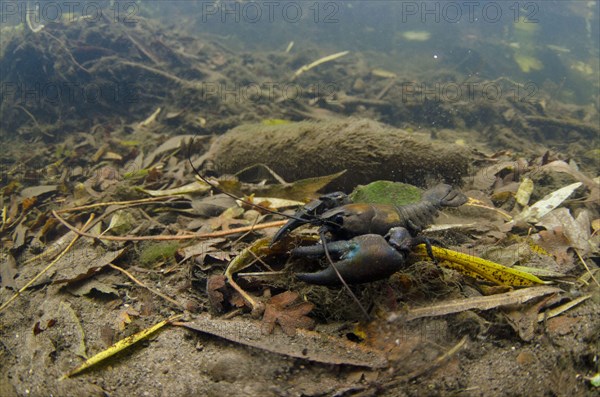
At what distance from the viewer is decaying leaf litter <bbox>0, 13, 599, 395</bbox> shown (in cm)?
206

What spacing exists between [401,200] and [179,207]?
2.52 m

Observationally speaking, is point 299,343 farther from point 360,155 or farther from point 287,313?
point 360,155

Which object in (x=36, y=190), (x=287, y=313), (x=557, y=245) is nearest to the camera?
(x=287, y=313)

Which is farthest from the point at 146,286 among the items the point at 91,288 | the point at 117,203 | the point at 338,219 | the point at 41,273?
the point at 338,219

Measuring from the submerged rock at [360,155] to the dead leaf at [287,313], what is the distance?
2.03 m

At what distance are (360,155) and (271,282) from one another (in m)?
2.07

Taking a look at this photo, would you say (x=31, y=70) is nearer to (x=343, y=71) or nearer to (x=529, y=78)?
(x=343, y=71)

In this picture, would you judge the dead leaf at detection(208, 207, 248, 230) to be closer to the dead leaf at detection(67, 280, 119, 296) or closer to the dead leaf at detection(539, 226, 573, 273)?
the dead leaf at detection(67, 280, 119, 296)

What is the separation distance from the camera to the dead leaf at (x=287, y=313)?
2.26 metres

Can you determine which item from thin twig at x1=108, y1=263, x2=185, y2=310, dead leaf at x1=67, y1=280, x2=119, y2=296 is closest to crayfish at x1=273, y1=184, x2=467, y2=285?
thin twig at x1=108, y1=263, x2=185, y2=310

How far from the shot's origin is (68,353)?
2332mm

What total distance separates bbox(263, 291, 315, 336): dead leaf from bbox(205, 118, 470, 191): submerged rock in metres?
2.03

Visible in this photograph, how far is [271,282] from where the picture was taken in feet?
8.45

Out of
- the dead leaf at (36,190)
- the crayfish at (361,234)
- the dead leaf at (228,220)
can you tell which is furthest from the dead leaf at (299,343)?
the dead leaf at (36,190)
